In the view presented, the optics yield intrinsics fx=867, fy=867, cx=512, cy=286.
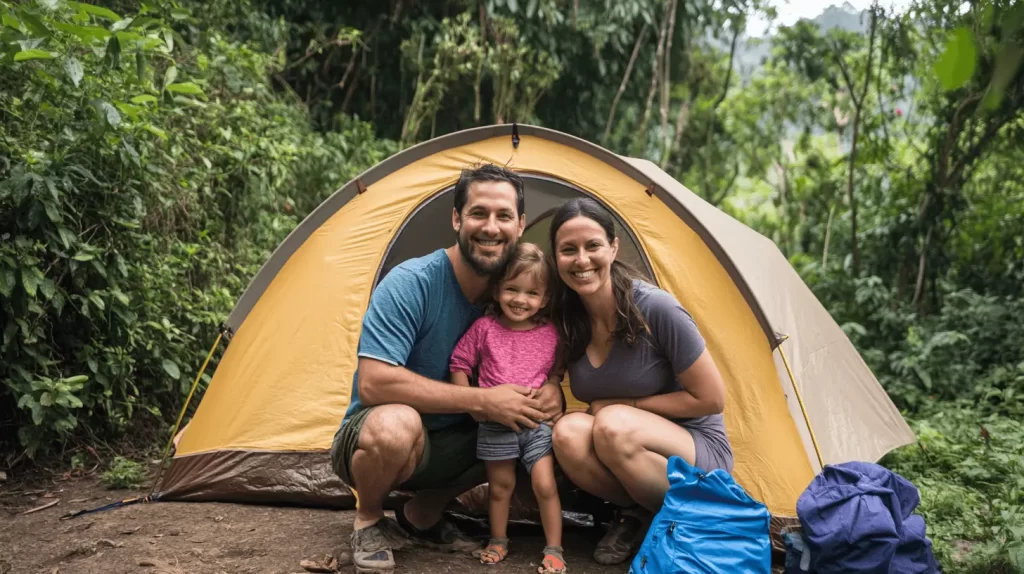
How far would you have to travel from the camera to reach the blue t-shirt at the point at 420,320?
8.62 feet

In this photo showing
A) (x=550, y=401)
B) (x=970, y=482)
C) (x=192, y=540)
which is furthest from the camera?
(x=970, y=482)

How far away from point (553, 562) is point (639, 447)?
43 centimetres

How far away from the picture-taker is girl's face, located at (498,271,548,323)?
107 inches

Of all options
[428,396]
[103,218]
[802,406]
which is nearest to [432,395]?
[428,396]

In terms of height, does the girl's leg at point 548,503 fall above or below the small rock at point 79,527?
above

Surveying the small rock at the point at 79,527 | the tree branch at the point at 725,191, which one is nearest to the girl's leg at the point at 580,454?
the small rock at the point at 79,527

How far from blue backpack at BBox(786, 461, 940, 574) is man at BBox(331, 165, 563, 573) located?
0.82m

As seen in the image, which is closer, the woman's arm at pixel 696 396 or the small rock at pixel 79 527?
the woman's arm at pixel 696 396

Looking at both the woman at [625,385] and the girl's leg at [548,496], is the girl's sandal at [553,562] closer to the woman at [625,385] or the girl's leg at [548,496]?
the girl's leg at [548,496]

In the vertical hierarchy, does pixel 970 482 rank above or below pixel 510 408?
below

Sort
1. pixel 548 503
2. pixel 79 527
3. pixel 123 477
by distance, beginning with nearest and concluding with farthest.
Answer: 1. pixel 548 503
2. pixel 79 527
3. pixel 123 477

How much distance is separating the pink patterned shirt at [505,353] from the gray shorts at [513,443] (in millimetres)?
145

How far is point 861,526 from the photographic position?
2389mm

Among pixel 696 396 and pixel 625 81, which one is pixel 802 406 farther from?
pixel 625 81
